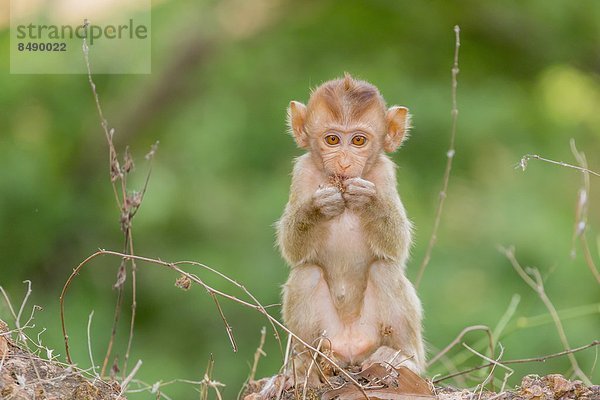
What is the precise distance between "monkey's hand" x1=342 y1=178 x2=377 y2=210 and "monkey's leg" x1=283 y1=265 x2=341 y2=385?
50 centimetres

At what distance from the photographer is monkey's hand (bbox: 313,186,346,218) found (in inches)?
233

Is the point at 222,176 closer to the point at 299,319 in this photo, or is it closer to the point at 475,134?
the point at 475,134

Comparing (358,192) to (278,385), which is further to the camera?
(358,192)

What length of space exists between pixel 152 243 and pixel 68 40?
2752 millimetres

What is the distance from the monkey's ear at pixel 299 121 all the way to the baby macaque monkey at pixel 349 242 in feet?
0.35

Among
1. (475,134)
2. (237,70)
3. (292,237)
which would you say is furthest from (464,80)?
→ (292,237)

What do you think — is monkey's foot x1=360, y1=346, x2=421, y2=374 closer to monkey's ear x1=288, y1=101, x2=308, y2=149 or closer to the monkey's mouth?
the monkey's mouth

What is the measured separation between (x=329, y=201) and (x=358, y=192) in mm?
174

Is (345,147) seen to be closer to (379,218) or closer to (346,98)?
(346,98)

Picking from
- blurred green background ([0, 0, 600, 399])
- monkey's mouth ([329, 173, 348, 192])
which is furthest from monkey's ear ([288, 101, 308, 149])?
blurred green background ([0, 0, 600, 399])

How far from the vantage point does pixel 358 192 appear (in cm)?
594

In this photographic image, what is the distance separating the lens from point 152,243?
13.4 meters

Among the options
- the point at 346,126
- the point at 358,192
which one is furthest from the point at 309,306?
the point at 346,126

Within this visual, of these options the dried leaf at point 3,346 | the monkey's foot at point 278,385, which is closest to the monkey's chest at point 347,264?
the monkey's foot at point 278,385
